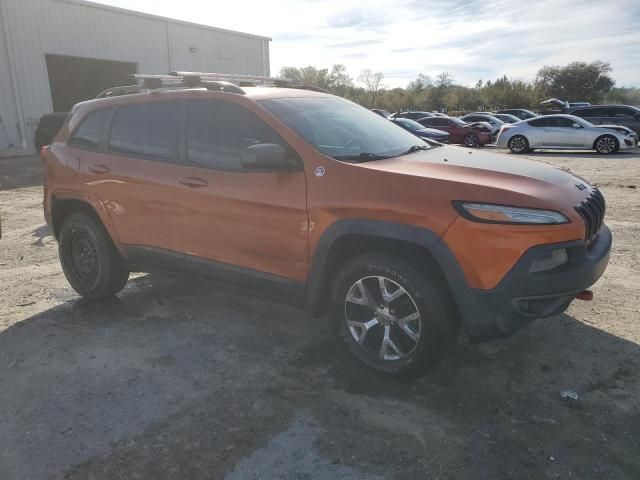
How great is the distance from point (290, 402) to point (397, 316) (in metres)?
0.82

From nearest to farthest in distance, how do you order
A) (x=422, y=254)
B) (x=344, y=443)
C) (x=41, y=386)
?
(x=344, y=443), (x=422, y=254), (x=41, y=386)

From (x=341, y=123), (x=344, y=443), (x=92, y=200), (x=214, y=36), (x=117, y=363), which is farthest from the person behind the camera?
(x=214, y=36)

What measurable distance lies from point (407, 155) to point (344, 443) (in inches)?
79.0

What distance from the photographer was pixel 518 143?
18062 millimetres

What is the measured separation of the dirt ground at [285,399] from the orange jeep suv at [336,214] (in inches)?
15.9

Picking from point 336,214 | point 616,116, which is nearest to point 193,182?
point 336,214

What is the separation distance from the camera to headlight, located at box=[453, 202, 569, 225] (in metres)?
2.73

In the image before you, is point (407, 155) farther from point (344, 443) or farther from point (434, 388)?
point (344, 443)

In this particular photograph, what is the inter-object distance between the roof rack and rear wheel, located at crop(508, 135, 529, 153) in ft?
49.0

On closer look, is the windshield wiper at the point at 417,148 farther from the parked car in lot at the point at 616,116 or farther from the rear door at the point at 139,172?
the parked car in lot at the point at 616,116

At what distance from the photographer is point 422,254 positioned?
9.96ft

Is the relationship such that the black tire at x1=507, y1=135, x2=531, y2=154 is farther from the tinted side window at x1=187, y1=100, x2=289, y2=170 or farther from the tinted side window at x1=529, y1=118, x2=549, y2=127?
the tinted side window at x1=187, y1=100, x2=289, y2=170

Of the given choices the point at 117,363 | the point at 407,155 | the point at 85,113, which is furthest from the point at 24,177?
the point at 407,155

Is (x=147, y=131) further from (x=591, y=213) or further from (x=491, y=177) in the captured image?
(x=591, y=213)
